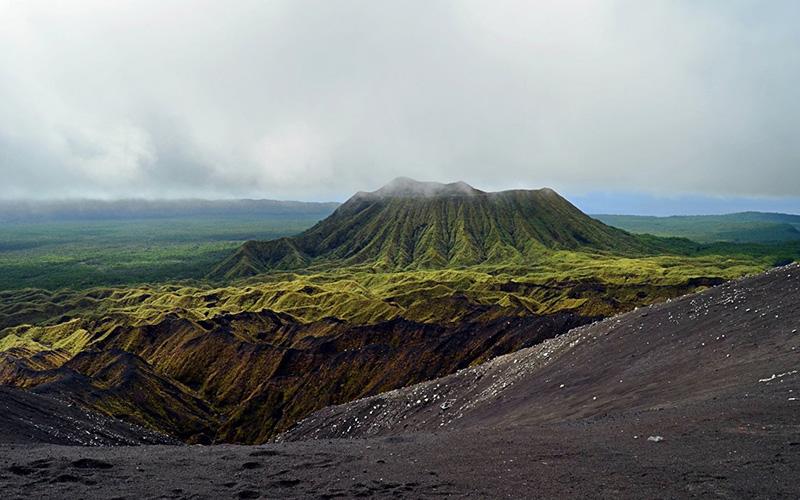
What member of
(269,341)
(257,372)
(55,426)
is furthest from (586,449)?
(269,341)

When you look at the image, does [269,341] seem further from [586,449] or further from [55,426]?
[586,449]

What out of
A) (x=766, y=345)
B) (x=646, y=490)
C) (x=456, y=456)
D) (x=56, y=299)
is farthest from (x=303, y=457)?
(x=56, y=299)

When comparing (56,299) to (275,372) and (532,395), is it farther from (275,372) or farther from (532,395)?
(532,395)

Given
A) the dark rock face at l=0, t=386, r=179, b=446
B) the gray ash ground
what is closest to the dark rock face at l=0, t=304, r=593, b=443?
the dark rock face at l=0, t=386, r=179, b=446

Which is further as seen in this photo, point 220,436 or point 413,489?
point 220,436

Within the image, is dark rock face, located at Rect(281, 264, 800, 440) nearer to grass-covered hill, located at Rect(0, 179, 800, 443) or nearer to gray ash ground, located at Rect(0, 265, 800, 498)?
gray ash ground, located at Rect(0, 265, 800, 498)

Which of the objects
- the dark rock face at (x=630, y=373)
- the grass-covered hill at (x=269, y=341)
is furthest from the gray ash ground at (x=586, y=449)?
the grass-covered hill at (x=269, y=341)

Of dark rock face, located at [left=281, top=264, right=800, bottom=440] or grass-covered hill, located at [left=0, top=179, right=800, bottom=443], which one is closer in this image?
dark rock face, located at [left=281, top=264, right=800, bottom=440]

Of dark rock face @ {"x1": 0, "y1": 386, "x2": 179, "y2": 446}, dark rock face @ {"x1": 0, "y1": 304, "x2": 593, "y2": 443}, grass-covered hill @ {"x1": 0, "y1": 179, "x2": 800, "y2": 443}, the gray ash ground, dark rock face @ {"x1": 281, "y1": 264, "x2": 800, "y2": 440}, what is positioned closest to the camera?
the gray ash ground

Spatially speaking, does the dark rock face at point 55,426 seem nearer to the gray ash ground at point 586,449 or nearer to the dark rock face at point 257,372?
the gray ash ground at point 586,449
